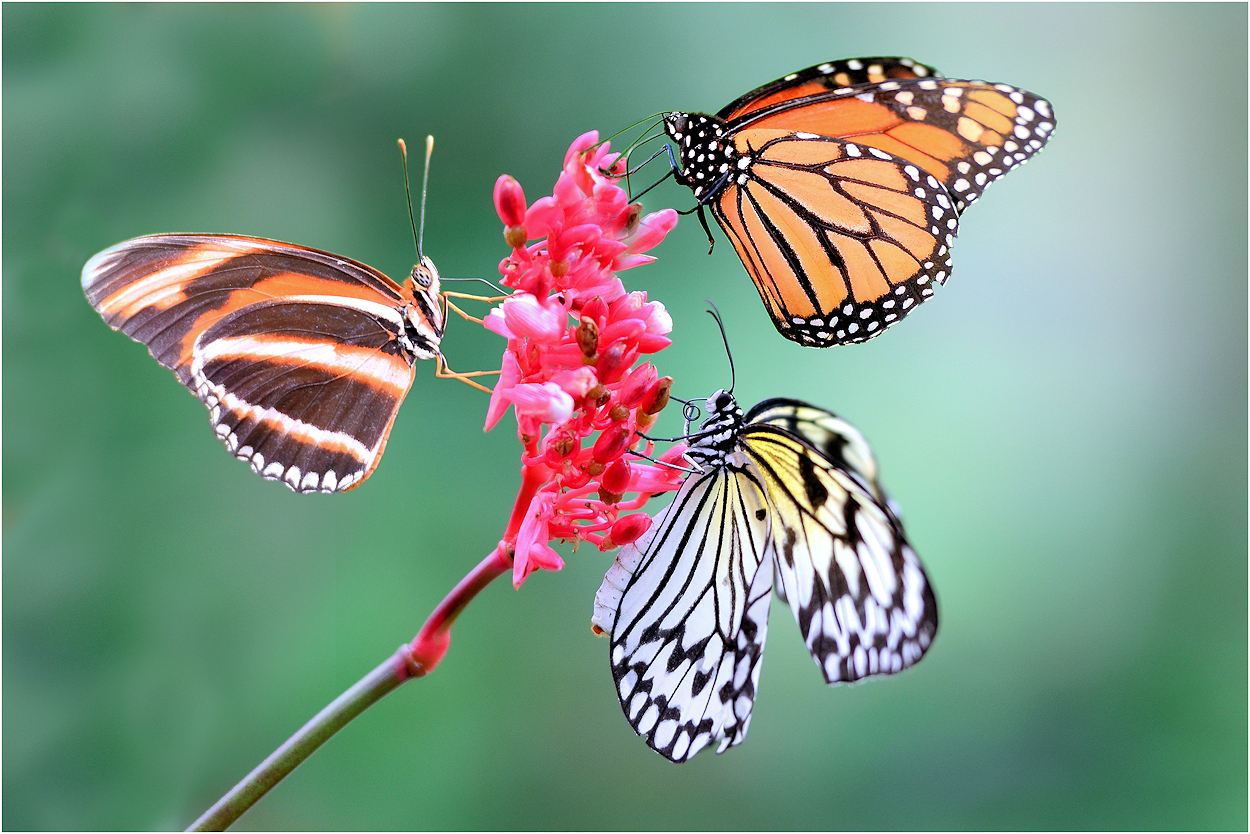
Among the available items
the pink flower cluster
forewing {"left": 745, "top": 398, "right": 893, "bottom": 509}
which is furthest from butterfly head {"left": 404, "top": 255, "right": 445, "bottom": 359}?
forewing {"left": 745, "top": 398, "right": 893, "bottom": 509}

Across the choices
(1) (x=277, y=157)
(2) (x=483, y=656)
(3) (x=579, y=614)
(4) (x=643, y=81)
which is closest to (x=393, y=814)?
(2) (x=483, y=656)

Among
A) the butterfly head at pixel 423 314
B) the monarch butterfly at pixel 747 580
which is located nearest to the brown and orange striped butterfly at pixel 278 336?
the butterfly head at pixel 423 314

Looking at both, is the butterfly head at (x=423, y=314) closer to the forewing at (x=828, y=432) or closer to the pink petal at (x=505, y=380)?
the pink petal at (x=505, y=380)

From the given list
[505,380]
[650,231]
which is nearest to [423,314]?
[505,380]

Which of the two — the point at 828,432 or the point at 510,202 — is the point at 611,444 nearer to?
the point at 510,202

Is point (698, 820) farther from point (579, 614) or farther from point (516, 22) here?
point (516, 22)

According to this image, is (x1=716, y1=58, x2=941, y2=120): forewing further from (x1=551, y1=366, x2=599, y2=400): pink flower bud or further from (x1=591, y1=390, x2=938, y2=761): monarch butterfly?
(x1=551, y1=366, x2=599, y2=400): pink flower bud
